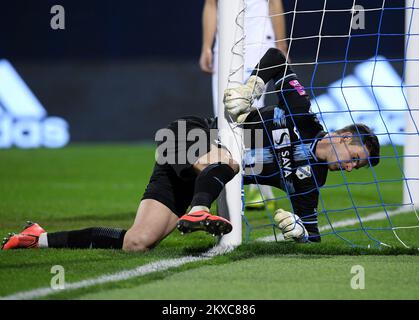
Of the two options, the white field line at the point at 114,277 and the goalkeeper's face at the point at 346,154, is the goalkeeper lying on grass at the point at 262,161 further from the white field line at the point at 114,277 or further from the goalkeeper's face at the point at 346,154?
the white field line at the point at 114,277

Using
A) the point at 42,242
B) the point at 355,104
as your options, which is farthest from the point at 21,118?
the point at 42,242

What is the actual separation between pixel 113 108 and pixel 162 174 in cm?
827

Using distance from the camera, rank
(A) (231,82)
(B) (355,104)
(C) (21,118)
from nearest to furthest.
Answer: (A) (231,82)
(B) (355,104)
(C) (21,118)

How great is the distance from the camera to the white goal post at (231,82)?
425cm

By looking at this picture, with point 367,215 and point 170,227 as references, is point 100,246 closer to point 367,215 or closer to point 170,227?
point 170,227

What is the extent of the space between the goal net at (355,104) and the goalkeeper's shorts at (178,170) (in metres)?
0.17

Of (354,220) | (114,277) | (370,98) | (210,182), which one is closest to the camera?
(114,277)

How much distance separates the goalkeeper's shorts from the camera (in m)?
4.10

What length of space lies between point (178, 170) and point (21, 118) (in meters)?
8.52

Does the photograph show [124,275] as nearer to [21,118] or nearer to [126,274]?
[126,274]

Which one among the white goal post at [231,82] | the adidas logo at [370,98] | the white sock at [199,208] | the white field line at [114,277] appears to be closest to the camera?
the white field line at [114,277]

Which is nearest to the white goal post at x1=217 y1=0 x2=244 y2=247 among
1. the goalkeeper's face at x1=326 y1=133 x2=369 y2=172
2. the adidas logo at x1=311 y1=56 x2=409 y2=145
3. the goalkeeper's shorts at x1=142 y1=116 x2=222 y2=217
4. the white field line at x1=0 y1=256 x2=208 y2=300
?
the goalkeeper's shorts at x1=142 y1=116 x2=222 y2=217

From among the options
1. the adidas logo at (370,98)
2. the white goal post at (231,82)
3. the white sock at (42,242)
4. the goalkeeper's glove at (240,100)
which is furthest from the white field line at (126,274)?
the adidas logo at (370,98)

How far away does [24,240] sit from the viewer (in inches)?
169
